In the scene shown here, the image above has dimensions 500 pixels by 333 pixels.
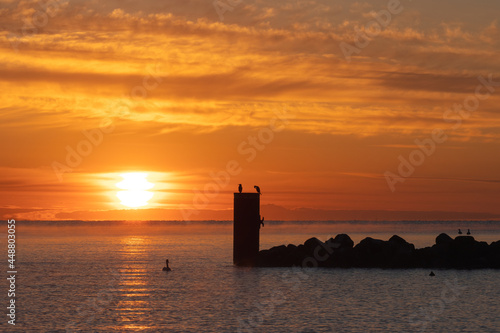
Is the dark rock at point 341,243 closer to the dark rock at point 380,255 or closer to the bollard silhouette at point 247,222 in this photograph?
the dark rock at point 380,255

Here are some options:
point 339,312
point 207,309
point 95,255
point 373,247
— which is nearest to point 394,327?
point 339,312

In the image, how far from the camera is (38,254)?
73.7 metres

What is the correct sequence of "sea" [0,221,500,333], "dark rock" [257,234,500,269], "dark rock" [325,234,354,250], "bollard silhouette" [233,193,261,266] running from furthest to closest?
"dark rock" [325,234,354,250]
"dark rock" [257,234,500,269]
"bollard silhouette" [233,193,261,266]
"sea" [0,221,500,333]

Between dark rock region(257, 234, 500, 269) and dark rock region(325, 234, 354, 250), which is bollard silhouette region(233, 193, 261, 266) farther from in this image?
dark rock region(325, 234, 354, 250)

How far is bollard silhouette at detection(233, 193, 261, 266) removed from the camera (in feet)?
156

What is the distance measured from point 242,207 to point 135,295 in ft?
37.3

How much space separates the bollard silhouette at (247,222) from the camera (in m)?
47.7
